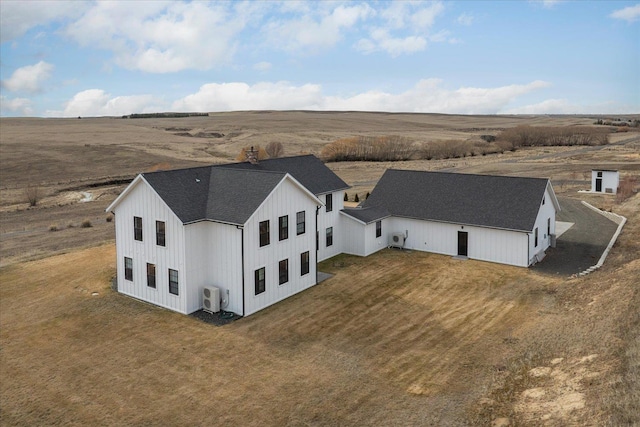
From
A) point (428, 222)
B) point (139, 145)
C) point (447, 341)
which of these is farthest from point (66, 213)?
point (139, 145)

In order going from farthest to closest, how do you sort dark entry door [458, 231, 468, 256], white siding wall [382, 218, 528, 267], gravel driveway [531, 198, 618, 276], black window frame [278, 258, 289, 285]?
dark entry door [458, 231, 468, 256]
white siding wall [382, 218, 528, 267]
gravel driveway [531, 198, 618, 276]
black window frame [278, 258, 289, 285]

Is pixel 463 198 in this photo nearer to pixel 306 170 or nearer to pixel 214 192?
pixel 306 170

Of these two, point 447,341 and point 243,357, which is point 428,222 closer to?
point 447,341

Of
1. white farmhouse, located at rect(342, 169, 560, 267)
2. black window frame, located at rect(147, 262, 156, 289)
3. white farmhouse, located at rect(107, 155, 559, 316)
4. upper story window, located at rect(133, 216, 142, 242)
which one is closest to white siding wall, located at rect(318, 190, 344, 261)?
white farmhouse, located at rect(107, 155, 559, 316)

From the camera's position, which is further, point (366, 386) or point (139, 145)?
point (139, 145)

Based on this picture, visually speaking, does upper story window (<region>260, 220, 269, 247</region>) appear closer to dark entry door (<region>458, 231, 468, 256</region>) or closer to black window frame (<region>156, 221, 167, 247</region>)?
black window frame (<region>156, 221, 167, 247</region>)

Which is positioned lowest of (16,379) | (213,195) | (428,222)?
(16,379)
